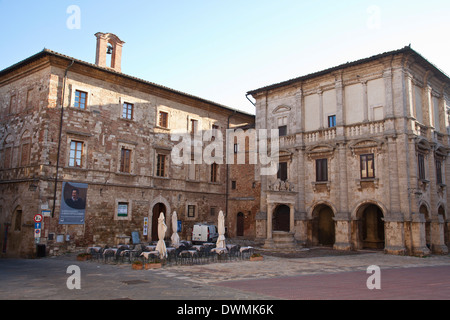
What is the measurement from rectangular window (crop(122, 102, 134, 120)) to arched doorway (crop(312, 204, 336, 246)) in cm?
1430

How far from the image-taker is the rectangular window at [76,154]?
22.5m

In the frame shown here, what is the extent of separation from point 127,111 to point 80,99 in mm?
3404

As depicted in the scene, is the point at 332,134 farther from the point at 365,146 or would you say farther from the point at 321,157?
the point at 365,146

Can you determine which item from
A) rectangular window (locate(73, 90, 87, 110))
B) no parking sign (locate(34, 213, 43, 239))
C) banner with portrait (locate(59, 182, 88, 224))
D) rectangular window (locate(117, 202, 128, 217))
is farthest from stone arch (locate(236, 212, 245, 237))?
no parking sign (locate(34, 213, 43, 239))

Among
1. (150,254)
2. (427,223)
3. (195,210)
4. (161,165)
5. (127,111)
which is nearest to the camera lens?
(150,254)

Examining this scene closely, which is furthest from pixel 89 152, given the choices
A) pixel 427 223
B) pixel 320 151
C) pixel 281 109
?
pixel 427 223

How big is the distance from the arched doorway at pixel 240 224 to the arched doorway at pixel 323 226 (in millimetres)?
6962

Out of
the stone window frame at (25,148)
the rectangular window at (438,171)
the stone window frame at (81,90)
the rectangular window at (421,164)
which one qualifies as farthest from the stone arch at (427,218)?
the stone window frame at (25,148)

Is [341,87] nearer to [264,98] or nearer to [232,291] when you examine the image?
[264,98]

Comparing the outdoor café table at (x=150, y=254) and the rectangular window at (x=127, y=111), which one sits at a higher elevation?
the rectangular window at (x=127, y=111)

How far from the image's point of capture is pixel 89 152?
2323 cm

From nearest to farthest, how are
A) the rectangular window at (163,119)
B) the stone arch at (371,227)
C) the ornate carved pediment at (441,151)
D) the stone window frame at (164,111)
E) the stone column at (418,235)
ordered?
the stone column at (418,235) → the stone arch at (371,227) → the ornate carved pediment at (441,151) → the stone window frame at (164,111) → the rectangular window at (163,119)

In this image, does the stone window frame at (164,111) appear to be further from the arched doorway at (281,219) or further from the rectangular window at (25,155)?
the arched doorway at (281,219)
